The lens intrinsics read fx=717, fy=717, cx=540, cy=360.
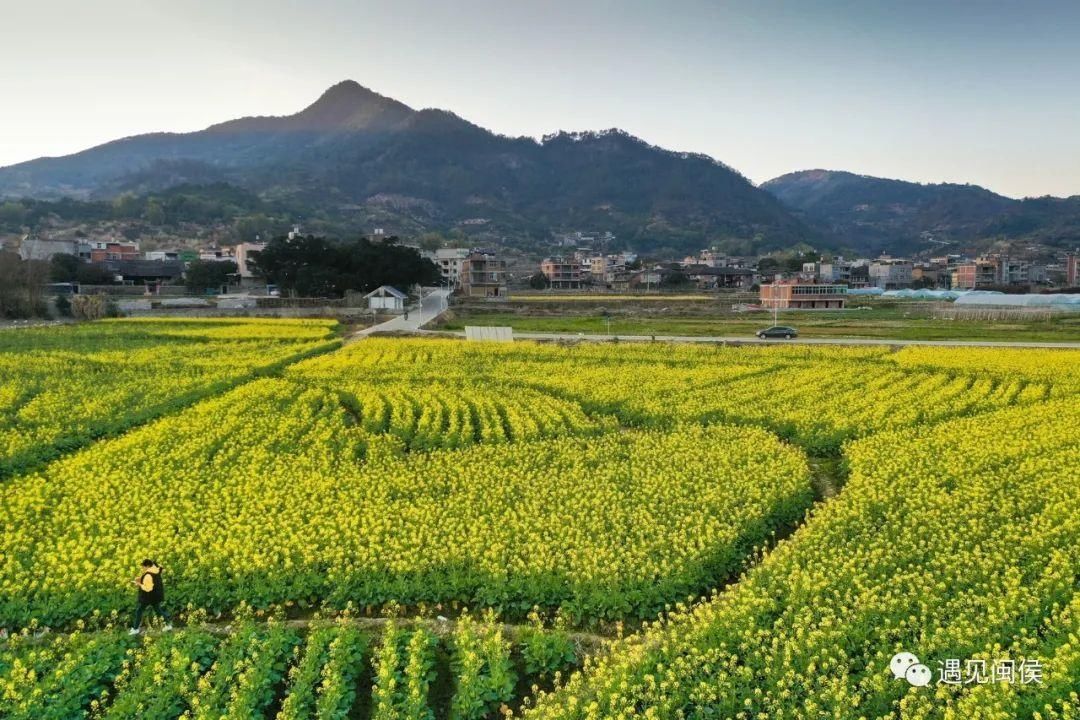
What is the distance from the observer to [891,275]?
157 m

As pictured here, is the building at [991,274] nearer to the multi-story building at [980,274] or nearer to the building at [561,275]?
Result: the multi-story building at [980,274]

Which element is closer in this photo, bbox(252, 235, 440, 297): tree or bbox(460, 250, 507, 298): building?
bbox(252, 235, 440, 297): tree

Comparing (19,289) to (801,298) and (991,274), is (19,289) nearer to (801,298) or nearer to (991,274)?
(801,298)

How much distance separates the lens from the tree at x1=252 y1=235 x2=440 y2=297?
7550 cm

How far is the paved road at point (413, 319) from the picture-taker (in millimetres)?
54338

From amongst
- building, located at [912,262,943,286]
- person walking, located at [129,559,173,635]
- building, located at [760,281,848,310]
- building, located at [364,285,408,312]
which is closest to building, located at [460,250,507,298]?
building, located at [364,285,408,312]

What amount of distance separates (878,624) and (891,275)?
16573 cm

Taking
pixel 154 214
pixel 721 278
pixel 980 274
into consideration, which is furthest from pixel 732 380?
pixel 154 214

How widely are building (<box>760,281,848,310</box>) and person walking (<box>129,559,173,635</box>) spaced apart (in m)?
78.6

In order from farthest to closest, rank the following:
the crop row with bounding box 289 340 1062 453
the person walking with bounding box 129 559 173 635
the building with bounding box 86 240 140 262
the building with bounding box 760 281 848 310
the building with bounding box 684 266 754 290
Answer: the building with bounding box 684 266 754 290
the building with bounding box 86 240 140 262
the building with bounding box 760 281 848 310
the crop row with bounding box 289 340 1062 453
the person walking with bounding box 129 559 173 635

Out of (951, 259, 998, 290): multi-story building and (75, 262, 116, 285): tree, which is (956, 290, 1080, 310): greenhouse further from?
(75, 262, 116, 285): tree

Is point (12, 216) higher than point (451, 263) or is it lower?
higher

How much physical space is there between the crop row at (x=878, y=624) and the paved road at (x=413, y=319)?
140 feet

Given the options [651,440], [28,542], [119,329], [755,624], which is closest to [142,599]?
[28,542]
